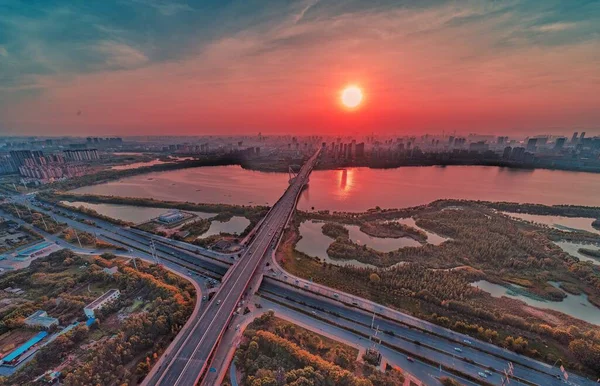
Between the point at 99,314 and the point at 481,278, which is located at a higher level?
the point at 99,314

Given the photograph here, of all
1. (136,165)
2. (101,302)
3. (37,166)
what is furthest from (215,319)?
(136,165)

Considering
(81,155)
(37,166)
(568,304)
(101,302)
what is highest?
(81,155)

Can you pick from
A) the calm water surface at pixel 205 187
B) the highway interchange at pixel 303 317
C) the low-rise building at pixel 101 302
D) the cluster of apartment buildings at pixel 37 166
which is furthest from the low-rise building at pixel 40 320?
the cluster of apartment buildings at pixel 37 166

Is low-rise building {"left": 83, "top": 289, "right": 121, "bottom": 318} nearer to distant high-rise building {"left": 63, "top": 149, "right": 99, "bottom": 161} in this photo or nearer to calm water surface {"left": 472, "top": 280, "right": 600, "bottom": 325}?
calm water surface {"left": 472, "top": 280, "right": 600, "bottom": 325}

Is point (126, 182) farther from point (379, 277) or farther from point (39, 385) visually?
point (379, 277)

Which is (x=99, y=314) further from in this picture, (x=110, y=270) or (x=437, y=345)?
(x=437, y=345)

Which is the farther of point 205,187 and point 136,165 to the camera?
point 136,165
